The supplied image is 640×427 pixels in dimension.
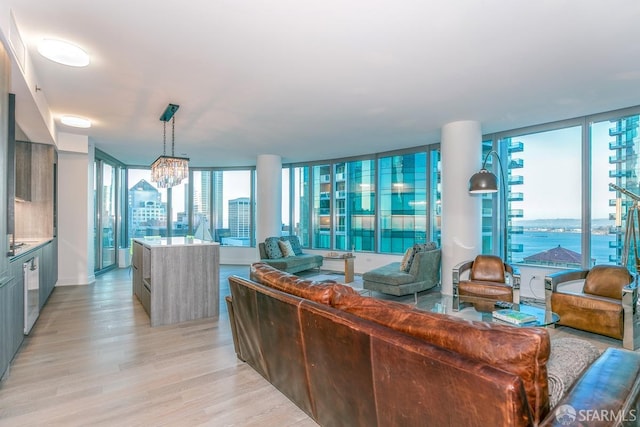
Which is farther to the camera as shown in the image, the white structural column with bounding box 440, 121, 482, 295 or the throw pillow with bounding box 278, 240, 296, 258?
the throw pillow with bounding box 278, 240, 296, 258

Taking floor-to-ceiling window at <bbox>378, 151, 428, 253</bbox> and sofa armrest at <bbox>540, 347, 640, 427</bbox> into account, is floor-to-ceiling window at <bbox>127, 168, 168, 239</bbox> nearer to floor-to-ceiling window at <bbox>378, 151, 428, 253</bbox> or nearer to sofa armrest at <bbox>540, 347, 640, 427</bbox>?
floor-to-ceiling window at <bbox>378, 151, 428, 253</bbox>

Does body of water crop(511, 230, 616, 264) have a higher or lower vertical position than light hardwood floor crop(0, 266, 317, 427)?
higher

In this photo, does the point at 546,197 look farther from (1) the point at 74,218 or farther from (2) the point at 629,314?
(1) the point at 74,218

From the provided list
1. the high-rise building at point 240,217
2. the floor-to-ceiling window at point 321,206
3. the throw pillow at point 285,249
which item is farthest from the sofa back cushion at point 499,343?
the high-rise building at point 240,217

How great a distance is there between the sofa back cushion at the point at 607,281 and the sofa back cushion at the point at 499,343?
327cm

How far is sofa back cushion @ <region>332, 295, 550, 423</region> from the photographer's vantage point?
1.10 metres

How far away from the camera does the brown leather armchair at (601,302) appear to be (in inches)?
121

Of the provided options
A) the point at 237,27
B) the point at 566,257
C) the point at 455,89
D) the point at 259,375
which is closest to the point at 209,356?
the point at 259,375

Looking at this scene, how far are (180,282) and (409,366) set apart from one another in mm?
3318

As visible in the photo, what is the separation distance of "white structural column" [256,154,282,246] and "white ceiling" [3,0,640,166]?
225 centimetres

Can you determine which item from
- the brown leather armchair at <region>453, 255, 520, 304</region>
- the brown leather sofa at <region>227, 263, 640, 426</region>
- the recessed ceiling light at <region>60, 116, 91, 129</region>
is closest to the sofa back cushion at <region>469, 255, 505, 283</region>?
the brown leather armchair at <region>453, 255, 520, 304</region>

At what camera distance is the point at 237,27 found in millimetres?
2395

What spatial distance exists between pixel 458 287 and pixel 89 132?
620 centimetres

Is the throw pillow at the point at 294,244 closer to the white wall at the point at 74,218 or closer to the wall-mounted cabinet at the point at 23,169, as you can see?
the white wall at the point at 74,218
